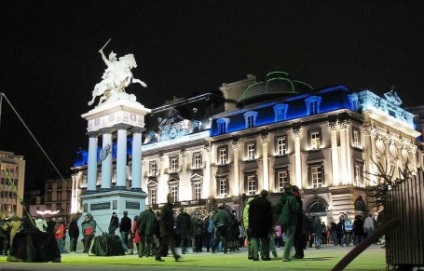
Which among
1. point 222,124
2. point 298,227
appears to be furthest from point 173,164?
point 298,227

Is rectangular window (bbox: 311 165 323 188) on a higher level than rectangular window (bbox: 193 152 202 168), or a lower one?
lower

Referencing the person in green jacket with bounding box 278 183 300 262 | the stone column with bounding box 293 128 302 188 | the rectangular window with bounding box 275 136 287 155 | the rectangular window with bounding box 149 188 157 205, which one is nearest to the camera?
the person in green jacket with bounding box 278 183 300 262

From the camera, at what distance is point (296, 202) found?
46.0 feet

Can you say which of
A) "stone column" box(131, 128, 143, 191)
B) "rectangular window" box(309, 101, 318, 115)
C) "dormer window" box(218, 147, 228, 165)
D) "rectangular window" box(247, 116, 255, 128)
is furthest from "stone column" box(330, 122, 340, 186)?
"stone column" box(131, 128, 143, 191)

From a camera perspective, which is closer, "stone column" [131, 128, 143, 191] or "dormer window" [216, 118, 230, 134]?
"stone column" [131, 128, 143, 191]

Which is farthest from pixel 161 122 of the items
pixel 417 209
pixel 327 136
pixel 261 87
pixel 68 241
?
pixel 417 209

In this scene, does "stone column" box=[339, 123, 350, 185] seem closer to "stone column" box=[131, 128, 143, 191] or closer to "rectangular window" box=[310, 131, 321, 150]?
"rectangular window" box=[310, 131, 321, 150]

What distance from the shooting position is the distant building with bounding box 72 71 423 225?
49625 millimetres

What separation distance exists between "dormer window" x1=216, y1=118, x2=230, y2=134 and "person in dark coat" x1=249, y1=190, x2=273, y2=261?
4442 cm

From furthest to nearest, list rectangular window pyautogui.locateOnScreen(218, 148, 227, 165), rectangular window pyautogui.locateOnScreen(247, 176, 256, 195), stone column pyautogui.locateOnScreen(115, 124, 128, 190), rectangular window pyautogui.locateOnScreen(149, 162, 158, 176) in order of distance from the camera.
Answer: rectangular window pyautogui.locateOnScreen(149, 162, 158, 176)
rectangular window pyautogui.locateOnScreen(218, 148, 227, 165)
rectangular window pyautogui.locateOnScreen(247, 176, 256, 195)
stone column pyautogui.locateOnScreen(115, 124, 128, 190)

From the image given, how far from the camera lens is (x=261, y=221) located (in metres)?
14.9

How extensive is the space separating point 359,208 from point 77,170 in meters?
41.4

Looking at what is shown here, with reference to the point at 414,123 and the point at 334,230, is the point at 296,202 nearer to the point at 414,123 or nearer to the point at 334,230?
the point at 334,230

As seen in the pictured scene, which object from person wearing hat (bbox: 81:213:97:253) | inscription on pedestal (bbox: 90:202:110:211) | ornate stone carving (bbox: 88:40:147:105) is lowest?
person wearing hat (bbox: 81:213:97:253)
